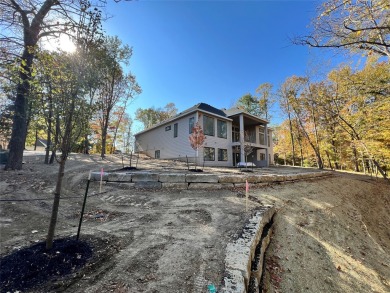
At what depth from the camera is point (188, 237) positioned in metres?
3.74

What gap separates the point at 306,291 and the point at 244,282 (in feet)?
5.50

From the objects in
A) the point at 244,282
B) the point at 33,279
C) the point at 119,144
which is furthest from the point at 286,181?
the point at 119,144

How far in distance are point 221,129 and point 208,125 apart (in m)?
2.09

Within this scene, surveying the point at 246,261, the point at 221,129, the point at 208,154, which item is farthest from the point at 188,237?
the point at 221,129

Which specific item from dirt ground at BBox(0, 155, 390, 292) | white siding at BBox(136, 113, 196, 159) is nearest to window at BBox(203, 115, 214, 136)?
white siding at BBox(136, 113, 196, 159)

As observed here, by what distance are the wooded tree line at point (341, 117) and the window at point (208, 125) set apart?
8.90m

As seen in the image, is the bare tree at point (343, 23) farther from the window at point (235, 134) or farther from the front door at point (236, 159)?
the window at point (235, 134)

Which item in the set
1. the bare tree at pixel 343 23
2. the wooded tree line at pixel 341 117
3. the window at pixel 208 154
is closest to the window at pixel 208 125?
the window at pixel 208 154

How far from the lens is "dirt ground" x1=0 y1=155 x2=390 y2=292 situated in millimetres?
2514

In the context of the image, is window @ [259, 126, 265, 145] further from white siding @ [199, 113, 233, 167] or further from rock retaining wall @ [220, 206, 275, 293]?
rock retaining wall @ [220, 206, 275, 293]

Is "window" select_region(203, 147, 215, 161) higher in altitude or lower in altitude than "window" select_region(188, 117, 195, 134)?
lower

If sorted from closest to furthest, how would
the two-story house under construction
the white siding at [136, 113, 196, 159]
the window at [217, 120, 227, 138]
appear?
1. the two-story house under construction
2. the white siding at [136, 113, 196, 159]
3. the window at [217, 120, 227, 138]

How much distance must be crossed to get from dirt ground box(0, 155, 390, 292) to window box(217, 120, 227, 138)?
12301mm

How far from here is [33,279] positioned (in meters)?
2.21
